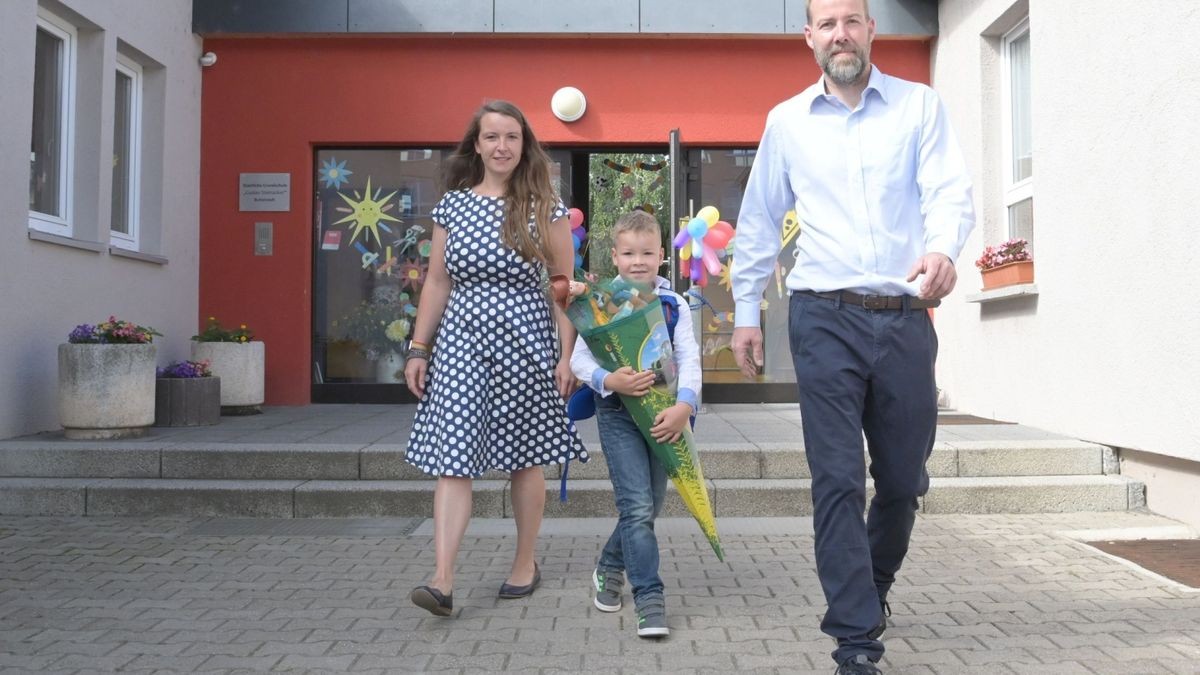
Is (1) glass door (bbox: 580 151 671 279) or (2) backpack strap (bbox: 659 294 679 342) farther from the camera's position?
(1) glass door (bbox: 580 151 671 279)

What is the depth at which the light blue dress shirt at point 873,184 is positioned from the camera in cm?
302

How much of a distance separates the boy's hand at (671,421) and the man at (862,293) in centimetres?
37

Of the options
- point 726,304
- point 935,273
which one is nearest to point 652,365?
point 935,273

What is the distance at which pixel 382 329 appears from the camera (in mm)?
9406

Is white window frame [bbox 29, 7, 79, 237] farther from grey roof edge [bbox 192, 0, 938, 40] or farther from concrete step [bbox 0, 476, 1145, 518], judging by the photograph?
concrete step [bbox 0, 476, 1145, 518]

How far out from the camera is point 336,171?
30.9 ft

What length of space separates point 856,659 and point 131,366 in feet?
17.9

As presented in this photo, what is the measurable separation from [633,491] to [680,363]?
0.48 metres

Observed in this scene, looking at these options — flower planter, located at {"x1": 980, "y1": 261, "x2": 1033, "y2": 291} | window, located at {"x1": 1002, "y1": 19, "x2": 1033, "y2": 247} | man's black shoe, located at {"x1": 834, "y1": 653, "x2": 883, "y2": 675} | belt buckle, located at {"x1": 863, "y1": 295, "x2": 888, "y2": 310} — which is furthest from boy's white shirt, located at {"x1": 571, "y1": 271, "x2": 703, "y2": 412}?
window, located at {"x1": 1002, "y1": 19, "x2": 1033, "y2": 247}

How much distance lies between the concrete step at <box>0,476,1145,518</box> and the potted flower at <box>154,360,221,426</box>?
5.55 ft

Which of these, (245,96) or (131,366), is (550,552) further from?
(245,96)

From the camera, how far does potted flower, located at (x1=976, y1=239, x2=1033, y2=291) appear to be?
23.8ft

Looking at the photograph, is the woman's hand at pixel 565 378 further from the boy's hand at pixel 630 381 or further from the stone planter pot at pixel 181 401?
the stone planter pot at pixel 181 401

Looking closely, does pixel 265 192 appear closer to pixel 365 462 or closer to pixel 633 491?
pixel 365 462
